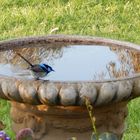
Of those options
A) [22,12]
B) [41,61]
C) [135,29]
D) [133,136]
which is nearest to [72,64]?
[41,61]

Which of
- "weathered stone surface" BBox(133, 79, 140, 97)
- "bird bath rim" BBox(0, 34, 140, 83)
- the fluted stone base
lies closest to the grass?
"bird bath rim" BBox(0, 34, 140, 83)

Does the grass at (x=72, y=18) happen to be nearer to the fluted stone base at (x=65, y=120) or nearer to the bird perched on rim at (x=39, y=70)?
the fluted stone base at (x=65, y=120)

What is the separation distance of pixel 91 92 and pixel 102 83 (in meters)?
0.08

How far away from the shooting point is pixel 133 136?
15.7 ft

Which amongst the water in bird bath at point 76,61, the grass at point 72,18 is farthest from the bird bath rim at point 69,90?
the grass at point 72,18

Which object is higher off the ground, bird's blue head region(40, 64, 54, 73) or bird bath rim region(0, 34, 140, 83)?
bird's blue head region(40, 64, 54, 73)

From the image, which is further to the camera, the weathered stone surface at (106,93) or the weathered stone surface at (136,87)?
the weathered stone surface at (136,87)

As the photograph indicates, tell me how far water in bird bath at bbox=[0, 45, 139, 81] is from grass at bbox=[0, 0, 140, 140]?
2.79 m

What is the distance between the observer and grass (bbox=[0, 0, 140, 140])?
722 cm

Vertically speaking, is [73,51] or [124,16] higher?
[73,51]

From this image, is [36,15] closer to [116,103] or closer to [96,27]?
[96,27]

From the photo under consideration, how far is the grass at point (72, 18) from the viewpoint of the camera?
722cm

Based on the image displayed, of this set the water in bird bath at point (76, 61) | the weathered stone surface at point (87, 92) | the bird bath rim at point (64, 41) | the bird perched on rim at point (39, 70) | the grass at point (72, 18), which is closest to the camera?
the weathered stone surface at point (87, 92)

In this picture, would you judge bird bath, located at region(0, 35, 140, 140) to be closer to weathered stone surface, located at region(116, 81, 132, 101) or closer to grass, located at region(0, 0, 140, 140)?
weathered stone surface, located at region(116, 81, 132, 101)
